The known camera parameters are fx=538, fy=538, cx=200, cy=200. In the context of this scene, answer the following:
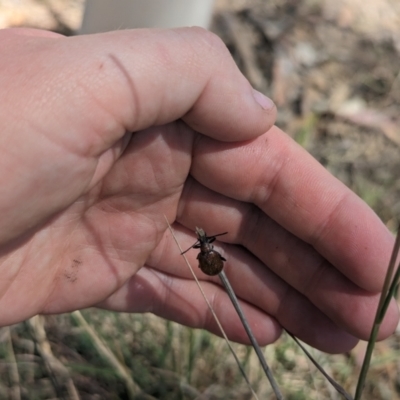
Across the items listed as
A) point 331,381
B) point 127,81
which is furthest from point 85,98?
point 331,381

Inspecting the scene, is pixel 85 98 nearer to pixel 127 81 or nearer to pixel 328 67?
pixel 127 81

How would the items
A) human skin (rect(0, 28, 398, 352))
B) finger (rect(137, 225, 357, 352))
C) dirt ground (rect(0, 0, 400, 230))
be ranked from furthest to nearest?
dirt ground (rect(0, 0, 400, 230)) → finger (rect(137, 225, 357, 352)) → human skin (rect(0, 28, 398, 352))

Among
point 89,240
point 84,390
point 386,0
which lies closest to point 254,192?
point 89,240

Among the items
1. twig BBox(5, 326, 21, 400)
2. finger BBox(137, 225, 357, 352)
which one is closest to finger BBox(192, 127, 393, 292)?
finger BBox(137, 225, 357, 352)

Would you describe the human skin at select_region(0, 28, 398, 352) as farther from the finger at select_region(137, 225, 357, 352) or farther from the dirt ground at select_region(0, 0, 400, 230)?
the dirt ground at select_region(0, 0, 400, 230)

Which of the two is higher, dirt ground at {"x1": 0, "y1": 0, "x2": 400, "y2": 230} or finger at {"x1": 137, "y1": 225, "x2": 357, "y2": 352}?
dirt ground at {"x1": 0, "y1": 0, "x2": 400, "y2": 230}

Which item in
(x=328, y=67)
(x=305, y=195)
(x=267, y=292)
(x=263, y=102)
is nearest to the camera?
(x=263, y=102)
